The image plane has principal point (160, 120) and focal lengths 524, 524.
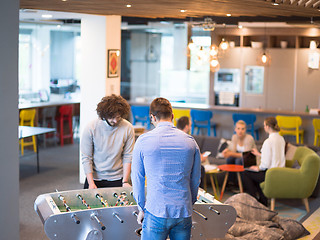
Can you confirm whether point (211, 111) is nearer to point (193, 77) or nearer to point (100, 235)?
point (193, 77)

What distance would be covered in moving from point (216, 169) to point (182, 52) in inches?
366

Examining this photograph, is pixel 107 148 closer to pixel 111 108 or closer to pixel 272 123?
pixel 111 108

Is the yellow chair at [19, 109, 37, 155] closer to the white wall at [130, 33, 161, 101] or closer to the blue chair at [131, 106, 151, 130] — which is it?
the blue chair at [131, 106, 151, 130]

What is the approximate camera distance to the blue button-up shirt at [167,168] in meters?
3.68

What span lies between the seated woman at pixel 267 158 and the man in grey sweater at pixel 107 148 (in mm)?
2974

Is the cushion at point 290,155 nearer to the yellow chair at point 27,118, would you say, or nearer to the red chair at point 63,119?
the yellow chair at point 27,118

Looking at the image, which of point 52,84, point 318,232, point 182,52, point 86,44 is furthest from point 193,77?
point 318,232

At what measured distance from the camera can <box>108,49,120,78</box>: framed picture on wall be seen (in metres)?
8.95

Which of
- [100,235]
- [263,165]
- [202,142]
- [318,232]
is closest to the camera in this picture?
[100,235]

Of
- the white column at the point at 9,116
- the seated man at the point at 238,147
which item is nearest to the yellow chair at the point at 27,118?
the seated man at the point at 238,147

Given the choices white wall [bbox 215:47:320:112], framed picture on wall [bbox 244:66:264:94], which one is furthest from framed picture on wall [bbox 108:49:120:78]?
framed picture on wall [bbox 244:66:264:94]

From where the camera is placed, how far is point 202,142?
9.90m

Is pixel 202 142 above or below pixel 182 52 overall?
below

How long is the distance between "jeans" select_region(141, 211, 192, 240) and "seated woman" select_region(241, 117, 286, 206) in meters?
4.09
